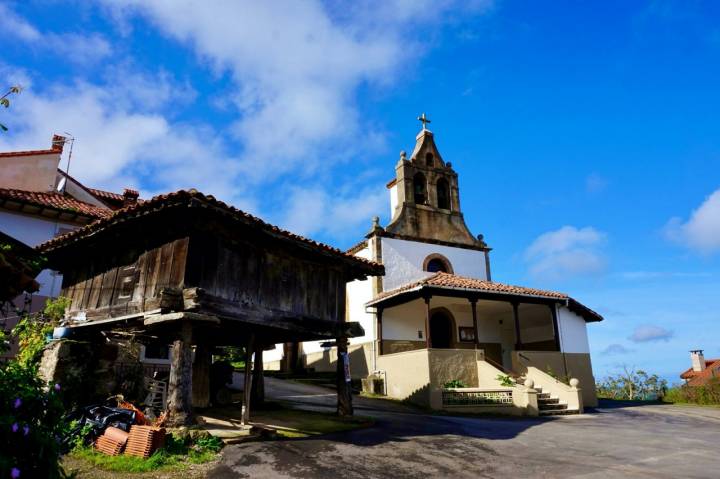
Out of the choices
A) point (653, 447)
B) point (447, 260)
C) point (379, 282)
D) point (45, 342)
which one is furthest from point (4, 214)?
point (653, 447)

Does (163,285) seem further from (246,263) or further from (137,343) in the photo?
(137,343)

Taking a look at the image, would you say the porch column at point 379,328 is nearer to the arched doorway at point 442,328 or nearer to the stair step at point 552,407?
the arched doorway at point 442,328

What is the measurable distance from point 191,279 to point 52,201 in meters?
11.2

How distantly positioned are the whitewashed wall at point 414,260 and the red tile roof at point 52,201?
38.1 ft

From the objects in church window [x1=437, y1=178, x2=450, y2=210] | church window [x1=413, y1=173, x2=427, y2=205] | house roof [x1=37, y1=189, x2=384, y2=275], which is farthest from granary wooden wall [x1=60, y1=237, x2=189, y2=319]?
church window [x1=437, y1=178, x2=450, y2=210]

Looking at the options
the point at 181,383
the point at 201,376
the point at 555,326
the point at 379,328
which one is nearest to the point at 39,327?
the point at 201,376

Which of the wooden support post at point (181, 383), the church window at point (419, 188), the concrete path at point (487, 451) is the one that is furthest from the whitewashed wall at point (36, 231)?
the church window at point (419, 188)

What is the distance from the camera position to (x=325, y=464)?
7957mm

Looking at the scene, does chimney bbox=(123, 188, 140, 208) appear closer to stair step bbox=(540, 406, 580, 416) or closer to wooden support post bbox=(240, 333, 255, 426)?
wooden support post bbox=(240, 333, 255, 426)

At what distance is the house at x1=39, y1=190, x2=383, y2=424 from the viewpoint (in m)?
9.14

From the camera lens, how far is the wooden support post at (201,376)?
13.9 metres

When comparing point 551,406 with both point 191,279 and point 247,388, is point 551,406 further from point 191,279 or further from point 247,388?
point 191,279

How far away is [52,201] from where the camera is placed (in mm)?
17094

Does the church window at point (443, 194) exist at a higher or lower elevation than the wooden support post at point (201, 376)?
higher
